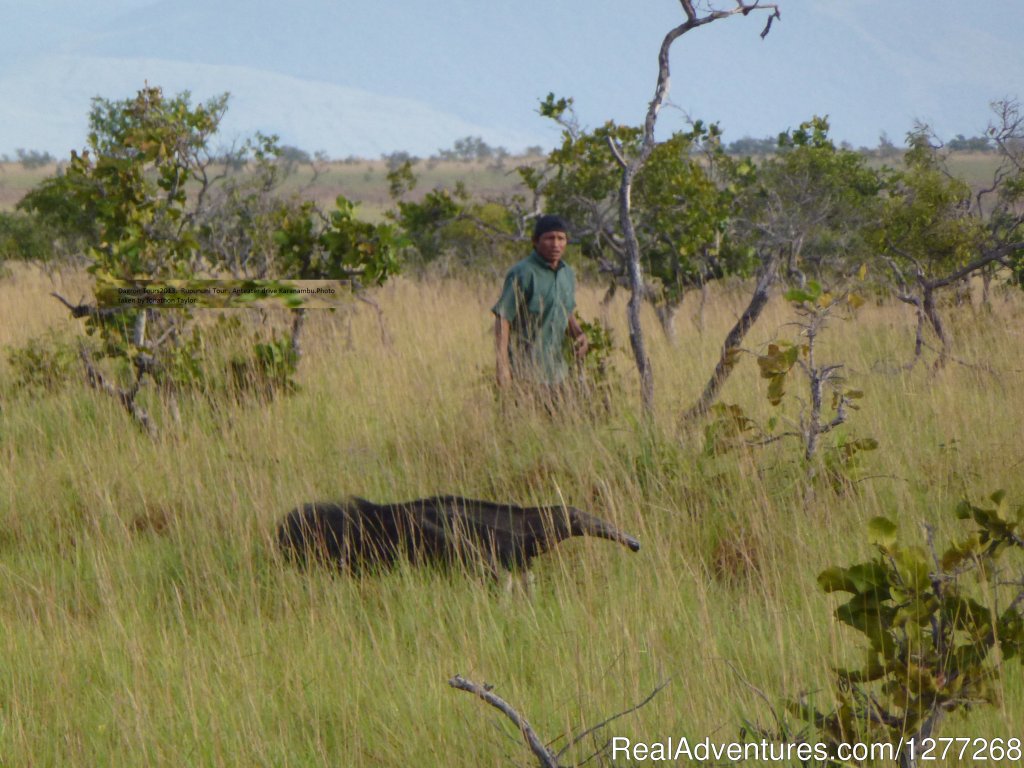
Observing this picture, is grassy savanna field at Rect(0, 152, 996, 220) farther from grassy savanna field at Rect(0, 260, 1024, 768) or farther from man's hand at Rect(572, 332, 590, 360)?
grassy savanna field at Rect(0, 260, 1024, 768)

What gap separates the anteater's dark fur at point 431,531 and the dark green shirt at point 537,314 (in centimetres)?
213

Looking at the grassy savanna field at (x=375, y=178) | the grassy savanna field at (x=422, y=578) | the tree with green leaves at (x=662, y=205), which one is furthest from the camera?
the grassy savanna field at (x=375, y=178)

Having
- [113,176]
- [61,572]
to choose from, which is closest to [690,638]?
[61,572]

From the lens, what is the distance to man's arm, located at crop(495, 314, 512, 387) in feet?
20.4

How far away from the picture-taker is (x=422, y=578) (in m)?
4.14

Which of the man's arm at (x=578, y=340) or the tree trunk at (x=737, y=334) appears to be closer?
the tree trunk at (x=737, y=334)

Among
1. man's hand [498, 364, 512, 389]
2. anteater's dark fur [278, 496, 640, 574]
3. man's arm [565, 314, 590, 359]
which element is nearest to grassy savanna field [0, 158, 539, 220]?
man's arm [565, 314, 590, 359]

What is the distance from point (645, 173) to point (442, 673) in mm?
8094

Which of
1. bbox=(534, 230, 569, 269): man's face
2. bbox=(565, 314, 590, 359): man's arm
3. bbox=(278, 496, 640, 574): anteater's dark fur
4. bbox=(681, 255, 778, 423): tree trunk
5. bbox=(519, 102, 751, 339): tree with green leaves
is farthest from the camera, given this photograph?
bbox=(519, 102, 751, 339): tree with green leaves

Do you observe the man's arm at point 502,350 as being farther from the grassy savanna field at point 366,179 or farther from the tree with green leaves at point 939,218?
the grassy savanna field at point 366,179

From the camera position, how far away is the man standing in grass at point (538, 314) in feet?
20.5

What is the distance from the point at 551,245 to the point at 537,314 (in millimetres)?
431

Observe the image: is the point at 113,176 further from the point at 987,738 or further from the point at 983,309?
the point at 983,309

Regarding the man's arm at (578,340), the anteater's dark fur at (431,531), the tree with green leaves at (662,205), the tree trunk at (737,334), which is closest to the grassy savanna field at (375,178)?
the tree with green leaves at (662,205)
